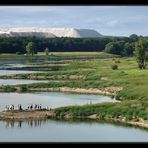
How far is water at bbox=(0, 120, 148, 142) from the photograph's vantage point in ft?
102

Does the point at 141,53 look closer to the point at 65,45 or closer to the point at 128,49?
the point at 128,49

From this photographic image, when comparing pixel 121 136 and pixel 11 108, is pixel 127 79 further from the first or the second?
pixel 121 136

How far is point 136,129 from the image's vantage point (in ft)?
113

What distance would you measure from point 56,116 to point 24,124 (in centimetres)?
421

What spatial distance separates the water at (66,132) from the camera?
31062mm

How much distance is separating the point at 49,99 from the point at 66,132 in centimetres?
1721

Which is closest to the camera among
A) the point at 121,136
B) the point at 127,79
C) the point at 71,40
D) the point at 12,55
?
the point at 121,136

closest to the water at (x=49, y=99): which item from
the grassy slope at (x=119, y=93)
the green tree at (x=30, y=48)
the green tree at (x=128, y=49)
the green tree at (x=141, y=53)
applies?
the grassy slope at (x=119, y=93)

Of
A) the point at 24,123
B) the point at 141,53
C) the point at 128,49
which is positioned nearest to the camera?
the point at 24,123

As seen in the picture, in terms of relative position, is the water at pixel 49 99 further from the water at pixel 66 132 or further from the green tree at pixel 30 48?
the green tree at pixel 30 48

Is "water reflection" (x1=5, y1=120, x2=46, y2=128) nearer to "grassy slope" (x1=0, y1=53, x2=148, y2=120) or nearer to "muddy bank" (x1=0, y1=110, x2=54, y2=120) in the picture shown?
"muddy bank" (x1=0, y1=110, x2=54, y2=120)

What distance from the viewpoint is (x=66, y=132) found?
33.9 meters

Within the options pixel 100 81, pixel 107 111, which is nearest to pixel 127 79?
pixel 100 81

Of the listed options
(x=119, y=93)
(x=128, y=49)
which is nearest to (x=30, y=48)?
(x=128, y=49)
